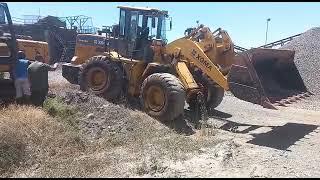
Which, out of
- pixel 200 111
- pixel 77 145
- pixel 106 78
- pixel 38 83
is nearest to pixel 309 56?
pixel 200 111

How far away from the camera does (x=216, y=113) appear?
1338cm

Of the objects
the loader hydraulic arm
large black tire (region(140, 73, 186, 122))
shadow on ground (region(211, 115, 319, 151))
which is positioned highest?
the loader hydraulic arm

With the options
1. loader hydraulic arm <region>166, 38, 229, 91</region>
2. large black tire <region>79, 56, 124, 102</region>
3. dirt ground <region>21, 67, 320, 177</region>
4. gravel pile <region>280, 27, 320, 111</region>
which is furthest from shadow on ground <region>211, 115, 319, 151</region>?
large black tire <region>79, 56, 124, 102</region>

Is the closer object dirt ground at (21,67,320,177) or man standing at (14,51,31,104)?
dirt ground at (21,67,320,177)

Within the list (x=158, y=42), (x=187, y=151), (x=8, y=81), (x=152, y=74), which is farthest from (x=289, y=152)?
(x=8, y=81)

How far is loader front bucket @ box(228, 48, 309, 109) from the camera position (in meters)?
10.9

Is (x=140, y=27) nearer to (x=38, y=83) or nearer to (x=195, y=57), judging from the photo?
(x=195, y=57)

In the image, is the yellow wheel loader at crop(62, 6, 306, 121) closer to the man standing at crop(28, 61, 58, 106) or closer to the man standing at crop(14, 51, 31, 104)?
the man standing at crop(28, 61, 58, 106)

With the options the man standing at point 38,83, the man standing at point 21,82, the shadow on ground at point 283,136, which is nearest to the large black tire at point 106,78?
the man standing at point 38,83

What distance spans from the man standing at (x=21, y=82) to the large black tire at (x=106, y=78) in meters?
2.48

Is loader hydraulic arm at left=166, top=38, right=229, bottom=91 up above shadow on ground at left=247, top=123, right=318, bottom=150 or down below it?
above

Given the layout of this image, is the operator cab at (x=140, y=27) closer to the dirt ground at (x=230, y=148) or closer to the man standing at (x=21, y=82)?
the dirt ground at (x=230, y=148)

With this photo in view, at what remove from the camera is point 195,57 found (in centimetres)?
1139

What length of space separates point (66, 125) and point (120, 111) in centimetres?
169
